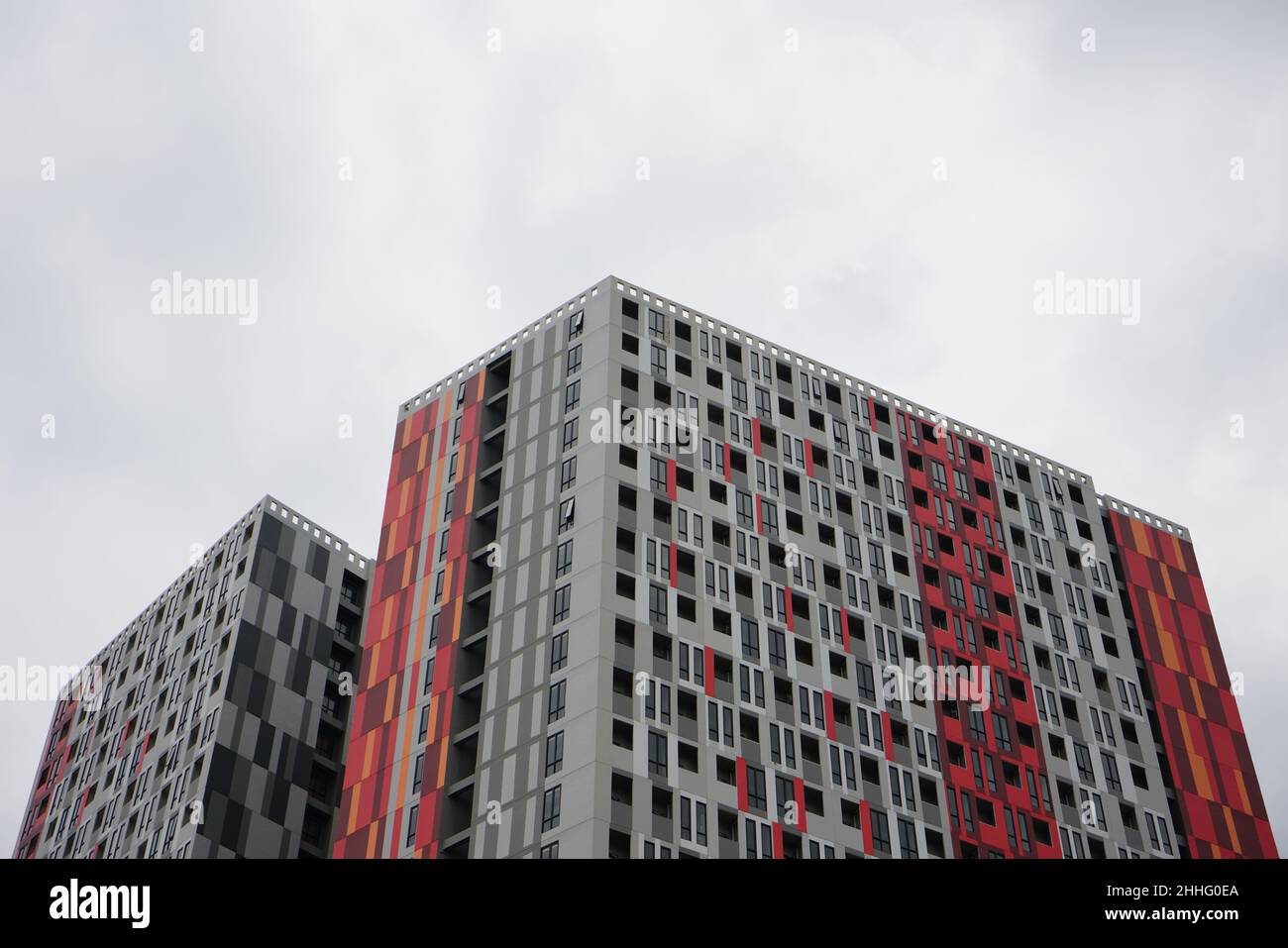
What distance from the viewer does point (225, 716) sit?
10738cm

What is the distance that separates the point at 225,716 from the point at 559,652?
94.3 ft

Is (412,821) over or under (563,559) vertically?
under

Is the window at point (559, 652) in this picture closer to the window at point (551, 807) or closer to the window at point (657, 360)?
the window at point (551, 807)

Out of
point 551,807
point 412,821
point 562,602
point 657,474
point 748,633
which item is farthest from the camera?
point 657,474

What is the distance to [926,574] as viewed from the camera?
4277 inches

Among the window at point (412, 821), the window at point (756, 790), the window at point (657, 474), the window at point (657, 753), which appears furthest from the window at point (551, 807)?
the window at point (657, 474)

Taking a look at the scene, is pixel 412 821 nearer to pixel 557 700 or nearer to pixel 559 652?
pixel 557 700

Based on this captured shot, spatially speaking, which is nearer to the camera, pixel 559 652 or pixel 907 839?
pixel 559 652

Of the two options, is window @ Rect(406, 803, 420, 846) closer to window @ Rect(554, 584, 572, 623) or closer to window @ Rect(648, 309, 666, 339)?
window @ Rect(554, 584, 572, 623)

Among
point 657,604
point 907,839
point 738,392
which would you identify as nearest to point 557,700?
point 657,604
